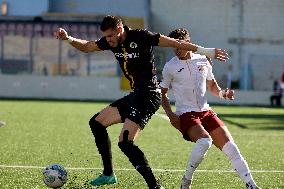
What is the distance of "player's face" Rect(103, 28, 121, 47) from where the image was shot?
7.97 m

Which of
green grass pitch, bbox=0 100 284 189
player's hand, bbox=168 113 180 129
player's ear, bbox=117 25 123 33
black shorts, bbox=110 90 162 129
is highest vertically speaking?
player's ear, bbox=117 25 123 33

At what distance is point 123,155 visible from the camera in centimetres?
1223

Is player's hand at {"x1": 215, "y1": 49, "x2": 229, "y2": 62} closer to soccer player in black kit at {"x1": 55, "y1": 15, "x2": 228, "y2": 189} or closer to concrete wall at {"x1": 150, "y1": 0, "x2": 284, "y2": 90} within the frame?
soccer player in black kit at {"x1": 55, "y1": 15, "x2": 228, "y2": 189}

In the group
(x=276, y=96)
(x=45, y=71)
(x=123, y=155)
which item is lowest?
(x=276, y=96)

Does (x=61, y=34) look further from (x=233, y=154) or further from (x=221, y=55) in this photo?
(x=233, y=154)

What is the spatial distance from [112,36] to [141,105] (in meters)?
0.79

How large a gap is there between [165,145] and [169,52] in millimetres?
29857

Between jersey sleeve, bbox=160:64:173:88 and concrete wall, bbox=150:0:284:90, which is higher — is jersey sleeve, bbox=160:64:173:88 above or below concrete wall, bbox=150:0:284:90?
above

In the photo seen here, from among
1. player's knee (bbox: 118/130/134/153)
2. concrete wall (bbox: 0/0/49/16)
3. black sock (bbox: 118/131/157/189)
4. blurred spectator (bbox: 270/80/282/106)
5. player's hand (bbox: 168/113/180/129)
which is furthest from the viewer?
concrete wall (bbox: 0/0/49/16)

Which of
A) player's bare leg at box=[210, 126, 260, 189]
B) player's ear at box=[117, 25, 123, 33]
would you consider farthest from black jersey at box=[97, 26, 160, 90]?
player's bare leg at box=[210, 126, 260, 189]

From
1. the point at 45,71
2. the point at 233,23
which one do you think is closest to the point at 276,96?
the point at 233,23

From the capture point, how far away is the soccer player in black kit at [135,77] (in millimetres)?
7977

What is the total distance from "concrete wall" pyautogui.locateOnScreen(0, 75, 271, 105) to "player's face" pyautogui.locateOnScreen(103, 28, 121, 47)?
3226 cm

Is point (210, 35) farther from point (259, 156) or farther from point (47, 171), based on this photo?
point (47, 171)
